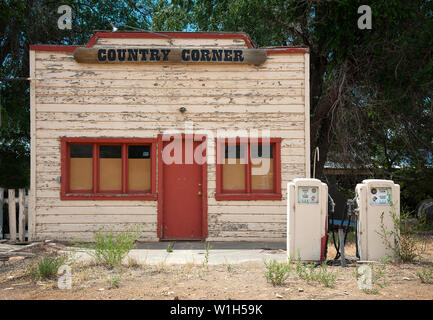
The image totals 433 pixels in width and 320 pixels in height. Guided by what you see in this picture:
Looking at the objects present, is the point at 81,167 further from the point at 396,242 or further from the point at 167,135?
the point at 396,242

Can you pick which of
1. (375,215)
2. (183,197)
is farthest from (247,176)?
(375,215)

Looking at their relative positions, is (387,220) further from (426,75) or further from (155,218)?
(426,75)

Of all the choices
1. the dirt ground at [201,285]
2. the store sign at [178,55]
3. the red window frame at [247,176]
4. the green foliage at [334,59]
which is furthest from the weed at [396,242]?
the green foliage at [334,59]

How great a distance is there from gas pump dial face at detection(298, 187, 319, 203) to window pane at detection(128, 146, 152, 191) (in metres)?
4.18

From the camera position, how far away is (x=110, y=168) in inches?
402

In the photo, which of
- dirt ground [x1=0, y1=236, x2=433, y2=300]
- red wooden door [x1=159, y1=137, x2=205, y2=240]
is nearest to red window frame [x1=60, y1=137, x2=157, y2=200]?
red wooden door [x1=159, y1=137, x2=205, y2=240]

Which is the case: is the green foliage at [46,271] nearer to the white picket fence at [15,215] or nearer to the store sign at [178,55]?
Answer: the white picket fence at [15,215]

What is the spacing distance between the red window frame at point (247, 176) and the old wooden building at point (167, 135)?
0.02m

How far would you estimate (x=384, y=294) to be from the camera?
17.8 ft

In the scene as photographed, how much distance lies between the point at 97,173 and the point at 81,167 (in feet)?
1.41

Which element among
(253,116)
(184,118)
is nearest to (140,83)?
(184,118)

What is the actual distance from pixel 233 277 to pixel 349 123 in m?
9.11

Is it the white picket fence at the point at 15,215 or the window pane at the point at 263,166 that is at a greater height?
the window pane at the point at 263,166

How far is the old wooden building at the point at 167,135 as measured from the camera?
9969 millimetres
